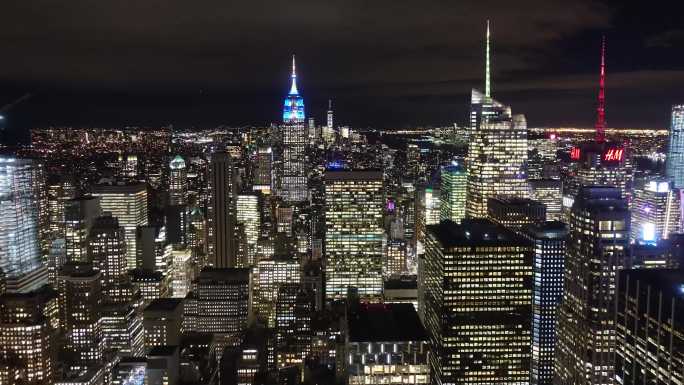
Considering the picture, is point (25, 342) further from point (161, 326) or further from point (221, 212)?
point (221, 212)

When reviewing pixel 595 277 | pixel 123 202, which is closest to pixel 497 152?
pixel 123 202

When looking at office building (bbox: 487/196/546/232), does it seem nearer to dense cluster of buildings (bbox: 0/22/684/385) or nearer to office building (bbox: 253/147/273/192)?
dense cluster of buildings (bbox: 0/22/684/385)

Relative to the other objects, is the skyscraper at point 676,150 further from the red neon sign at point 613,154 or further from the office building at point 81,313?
the office building at point 81,313

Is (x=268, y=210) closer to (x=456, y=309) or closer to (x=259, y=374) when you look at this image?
(x=259, y=374)

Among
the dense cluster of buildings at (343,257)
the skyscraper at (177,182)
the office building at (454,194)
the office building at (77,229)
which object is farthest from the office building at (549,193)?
the office building at (77,229)

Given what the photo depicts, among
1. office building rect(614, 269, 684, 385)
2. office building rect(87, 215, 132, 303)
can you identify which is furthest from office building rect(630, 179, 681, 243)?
office building rect(87, 215, 132, 303)

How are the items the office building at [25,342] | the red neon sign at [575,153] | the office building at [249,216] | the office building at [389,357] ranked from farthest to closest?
the office building at [249,216]
the red neon sign at [575,153]
the office building at [25,342]
the office building at [389,357]

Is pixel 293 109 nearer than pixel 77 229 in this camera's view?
No
